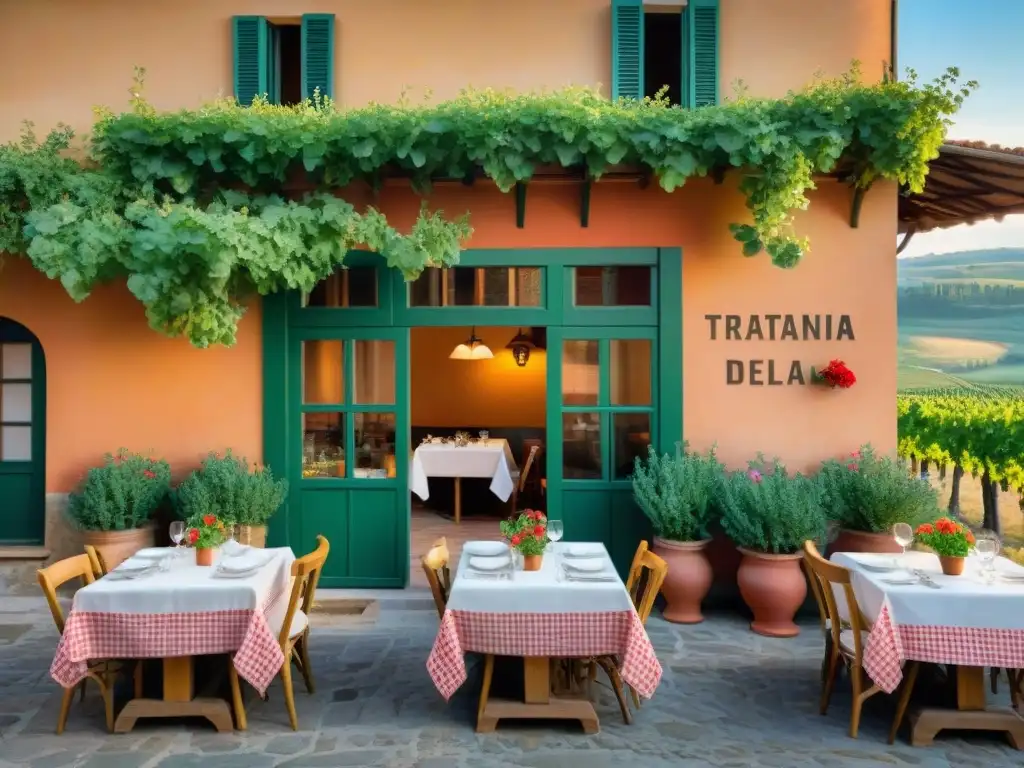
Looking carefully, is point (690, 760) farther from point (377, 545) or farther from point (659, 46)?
point (659, 46)

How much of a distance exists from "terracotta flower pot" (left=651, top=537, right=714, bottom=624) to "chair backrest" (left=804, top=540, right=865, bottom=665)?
1396 mm

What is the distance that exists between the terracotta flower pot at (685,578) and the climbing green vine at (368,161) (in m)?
2.28

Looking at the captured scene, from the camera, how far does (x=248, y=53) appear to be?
22.7ft

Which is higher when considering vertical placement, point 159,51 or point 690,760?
point 159,51

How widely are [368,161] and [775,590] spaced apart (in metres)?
4.32

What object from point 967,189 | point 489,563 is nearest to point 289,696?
point 489,563

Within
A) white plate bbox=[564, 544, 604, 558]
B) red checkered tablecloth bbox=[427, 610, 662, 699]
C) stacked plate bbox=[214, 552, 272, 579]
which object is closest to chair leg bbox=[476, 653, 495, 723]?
red checkered tablecloth bbox=[427, 610, 662, 699]

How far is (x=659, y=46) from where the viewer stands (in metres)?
7.58

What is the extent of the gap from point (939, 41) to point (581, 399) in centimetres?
1863

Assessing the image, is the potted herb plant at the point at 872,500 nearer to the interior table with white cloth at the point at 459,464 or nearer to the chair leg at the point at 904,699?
the chair leg at the point at 904,699

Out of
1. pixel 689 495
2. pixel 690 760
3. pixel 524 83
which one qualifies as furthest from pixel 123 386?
pixel 690 760

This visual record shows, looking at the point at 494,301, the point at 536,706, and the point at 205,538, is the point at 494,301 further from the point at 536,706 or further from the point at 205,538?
the point at 536,706

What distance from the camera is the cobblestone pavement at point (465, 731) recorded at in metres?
4.01

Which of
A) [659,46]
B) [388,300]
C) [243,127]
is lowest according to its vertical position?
[388,300]
